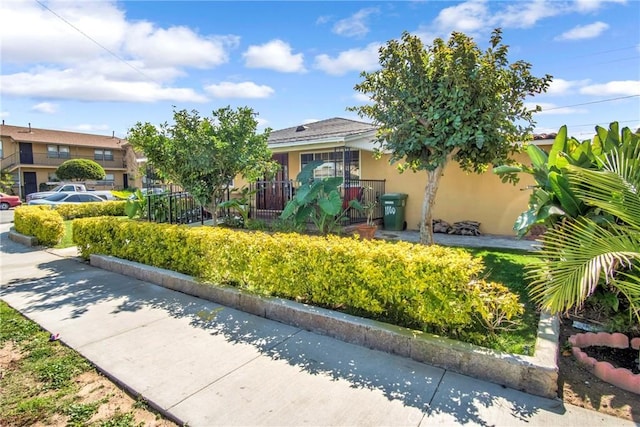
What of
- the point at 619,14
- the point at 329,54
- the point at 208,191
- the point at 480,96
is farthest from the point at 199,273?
the point at 619,14

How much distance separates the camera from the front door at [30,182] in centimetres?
3344

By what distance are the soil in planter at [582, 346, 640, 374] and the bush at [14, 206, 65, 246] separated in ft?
40.1

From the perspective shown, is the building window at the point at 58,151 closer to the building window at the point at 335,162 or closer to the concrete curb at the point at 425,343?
the building window at the point at 335,162

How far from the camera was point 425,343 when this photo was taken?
3299mm

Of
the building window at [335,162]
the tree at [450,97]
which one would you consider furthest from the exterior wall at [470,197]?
the tree at [450,97]

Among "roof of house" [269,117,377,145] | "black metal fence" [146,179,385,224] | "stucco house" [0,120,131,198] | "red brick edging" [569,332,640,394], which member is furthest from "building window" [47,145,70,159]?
"red brick edging" [569,332,640,394]

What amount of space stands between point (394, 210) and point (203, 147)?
6146 mm

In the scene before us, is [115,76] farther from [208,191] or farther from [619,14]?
[619,14]

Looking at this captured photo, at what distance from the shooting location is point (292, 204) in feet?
27.3

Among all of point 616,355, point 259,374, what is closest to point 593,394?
point 616,355

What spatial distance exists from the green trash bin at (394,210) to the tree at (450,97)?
3871 mm

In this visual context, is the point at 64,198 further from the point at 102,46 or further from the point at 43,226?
the point at 102,46

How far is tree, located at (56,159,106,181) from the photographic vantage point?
31438mm

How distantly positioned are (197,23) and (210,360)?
946 centimetres
